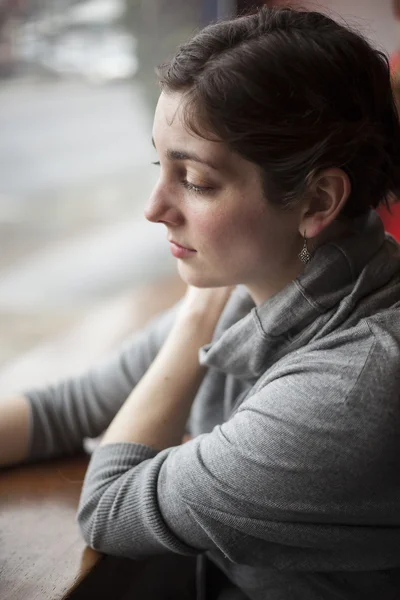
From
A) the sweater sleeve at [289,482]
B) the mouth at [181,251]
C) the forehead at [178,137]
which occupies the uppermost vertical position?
the forehead at [178,137]

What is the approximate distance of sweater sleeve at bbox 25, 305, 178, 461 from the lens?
121cm

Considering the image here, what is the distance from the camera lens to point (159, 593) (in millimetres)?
1146

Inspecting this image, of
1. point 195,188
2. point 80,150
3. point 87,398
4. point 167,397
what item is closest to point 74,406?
point 87,398

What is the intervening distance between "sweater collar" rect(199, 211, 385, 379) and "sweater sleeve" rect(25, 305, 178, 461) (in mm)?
271

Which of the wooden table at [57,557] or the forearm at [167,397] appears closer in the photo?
the wooden table at [57,557]

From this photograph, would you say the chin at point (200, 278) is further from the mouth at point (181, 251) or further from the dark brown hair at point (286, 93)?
the dark brown hair at point (286, 93)

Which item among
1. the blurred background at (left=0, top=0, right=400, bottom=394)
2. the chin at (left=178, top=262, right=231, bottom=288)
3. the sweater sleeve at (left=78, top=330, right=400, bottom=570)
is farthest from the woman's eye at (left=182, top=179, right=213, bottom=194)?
the blurred background at (left=0, top=0, right=400, bottom=394)

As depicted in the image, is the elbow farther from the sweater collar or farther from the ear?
the ear

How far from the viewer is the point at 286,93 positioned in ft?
2.89

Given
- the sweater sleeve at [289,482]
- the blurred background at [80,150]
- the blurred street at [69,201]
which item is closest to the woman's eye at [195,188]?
the sweater sleeve at [289,482]

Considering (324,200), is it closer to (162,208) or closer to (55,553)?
(162,208)

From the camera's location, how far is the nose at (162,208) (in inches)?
38.5

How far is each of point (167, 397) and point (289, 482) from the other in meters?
0.29

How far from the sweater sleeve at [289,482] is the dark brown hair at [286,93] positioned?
24 cm
